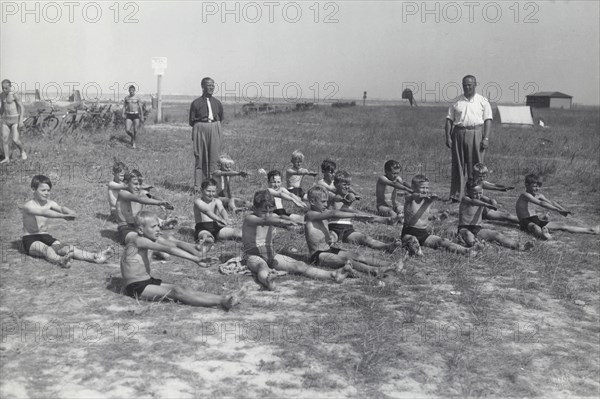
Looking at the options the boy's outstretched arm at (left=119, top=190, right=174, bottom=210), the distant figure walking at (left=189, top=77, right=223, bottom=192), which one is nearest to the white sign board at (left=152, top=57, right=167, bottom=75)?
the distant figure walking at (left=189, top=77, right=223, bottom=192)

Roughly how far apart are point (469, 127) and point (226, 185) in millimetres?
3918

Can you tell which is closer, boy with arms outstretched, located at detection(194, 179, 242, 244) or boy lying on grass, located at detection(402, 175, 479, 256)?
boy lying on grass, located at detection(402, 175, 479, 256)

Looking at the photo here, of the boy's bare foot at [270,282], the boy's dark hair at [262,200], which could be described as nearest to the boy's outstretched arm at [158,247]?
the boy's bare foot at [270,282]

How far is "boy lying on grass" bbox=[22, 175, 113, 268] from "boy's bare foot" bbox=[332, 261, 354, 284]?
8.14 feet

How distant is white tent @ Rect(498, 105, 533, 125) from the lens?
3064 centimetres

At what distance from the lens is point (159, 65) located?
24.5 meters

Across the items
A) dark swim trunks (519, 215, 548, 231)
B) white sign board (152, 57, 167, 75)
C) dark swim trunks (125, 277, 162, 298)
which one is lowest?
dark swim trunks (125, 277, 162, 298)

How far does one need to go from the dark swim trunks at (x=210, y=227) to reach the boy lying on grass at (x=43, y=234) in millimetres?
1249

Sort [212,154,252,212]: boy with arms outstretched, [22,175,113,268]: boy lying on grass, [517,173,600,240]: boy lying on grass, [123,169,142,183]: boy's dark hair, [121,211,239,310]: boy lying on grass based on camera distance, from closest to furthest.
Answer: [121,211,239,310]: boy lying on grass < [22,175,113,268]: boy lying on grass < [123,169,142,183]: boy's dark hair < [517,173,600,240]: boy lying on grass < [212,154,252,212]: boy with arms outstretched

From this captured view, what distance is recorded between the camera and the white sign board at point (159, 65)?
24.3 m

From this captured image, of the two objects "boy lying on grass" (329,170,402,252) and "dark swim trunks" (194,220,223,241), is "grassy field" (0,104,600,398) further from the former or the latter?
"boy lying on grass" (329,170,402,252)

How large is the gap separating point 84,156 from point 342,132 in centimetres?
1168

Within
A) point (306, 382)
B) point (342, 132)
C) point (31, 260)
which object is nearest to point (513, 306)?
point (306, 382)

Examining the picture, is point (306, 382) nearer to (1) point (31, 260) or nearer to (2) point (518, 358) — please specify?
(2) point (518, 358)
